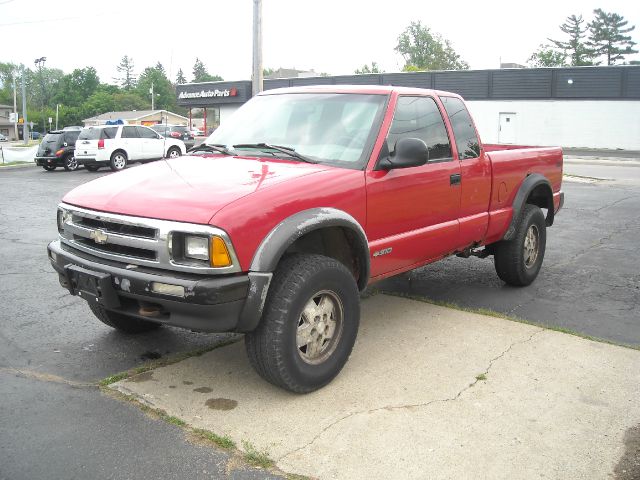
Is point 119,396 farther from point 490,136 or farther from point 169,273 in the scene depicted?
point 490,136

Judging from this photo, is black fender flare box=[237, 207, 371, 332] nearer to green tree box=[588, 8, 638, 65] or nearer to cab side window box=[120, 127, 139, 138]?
cab side window box=[120, 127, 139, 138]

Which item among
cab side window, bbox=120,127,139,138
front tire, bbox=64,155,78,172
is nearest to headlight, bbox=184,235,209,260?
cab side window, bbox=120,127,139,138

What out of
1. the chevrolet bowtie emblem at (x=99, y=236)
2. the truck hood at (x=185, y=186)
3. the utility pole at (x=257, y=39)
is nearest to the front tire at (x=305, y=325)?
the truck hood at (x=185, y=186)

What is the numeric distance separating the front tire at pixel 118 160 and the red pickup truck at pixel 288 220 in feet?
62.9

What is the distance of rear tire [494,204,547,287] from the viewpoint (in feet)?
20.9

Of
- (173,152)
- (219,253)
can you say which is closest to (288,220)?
(219,253)

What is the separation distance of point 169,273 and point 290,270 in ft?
2.34

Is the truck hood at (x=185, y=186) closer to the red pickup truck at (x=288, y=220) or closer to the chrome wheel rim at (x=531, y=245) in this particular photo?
the red pickup truck at (x=288, y=220)

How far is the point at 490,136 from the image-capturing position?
47625mm

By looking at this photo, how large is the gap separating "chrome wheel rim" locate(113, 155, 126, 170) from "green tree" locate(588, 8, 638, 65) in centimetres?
7786

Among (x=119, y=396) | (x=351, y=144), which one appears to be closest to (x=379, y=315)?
(x=351, y=144)

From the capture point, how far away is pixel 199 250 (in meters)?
3.50

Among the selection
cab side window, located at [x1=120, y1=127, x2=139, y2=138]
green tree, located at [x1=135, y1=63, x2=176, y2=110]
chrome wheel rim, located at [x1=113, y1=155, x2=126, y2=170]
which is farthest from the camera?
green tree, located at [x1=135, y1=63, x2=176, y2=110]

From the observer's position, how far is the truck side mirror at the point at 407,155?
4.37 metres
